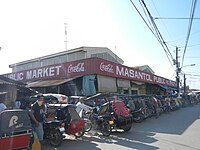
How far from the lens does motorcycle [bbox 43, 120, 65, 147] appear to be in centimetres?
946

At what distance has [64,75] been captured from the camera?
21562 mm

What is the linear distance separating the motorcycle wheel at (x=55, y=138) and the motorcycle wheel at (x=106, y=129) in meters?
3.08

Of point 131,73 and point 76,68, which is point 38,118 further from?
point 131,73

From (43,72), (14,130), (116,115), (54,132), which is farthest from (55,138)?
(43,72)

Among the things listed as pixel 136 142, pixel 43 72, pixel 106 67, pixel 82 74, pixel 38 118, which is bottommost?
pixel 136 142

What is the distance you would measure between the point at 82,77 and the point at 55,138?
10.8m

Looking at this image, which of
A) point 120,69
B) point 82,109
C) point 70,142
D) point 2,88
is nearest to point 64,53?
point 120,69

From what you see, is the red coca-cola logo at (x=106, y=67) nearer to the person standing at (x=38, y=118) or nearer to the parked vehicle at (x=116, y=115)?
the parked vehicle at (x=116, y=115)

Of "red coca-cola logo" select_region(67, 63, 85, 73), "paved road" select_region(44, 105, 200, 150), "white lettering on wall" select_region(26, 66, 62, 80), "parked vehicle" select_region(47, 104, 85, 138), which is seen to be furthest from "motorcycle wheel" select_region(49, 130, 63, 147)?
"white lettering on wall" select_region(26, 66, 62, 80)

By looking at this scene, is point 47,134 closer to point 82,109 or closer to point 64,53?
point 82,109

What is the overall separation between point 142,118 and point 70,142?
7.71 meters

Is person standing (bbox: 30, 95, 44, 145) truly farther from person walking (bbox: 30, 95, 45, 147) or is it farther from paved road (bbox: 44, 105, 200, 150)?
paved road (bbox: 44, 105, 200, 150)

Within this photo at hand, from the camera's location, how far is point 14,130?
6.56 m

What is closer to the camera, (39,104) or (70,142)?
(39,104)
